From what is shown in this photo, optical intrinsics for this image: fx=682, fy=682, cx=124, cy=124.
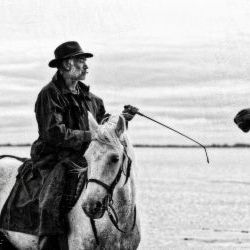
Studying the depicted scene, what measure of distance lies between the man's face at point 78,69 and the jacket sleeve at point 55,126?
32 centimetres

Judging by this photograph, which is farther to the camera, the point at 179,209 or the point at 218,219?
the point at 179,209

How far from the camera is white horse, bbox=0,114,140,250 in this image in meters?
6.81

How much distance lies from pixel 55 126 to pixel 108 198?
1.25 metres

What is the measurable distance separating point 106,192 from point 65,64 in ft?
6.71

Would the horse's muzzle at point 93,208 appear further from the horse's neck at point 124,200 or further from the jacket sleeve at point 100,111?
the jacket sleeve at point 100,111

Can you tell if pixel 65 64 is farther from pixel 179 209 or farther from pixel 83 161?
pixel 179 209

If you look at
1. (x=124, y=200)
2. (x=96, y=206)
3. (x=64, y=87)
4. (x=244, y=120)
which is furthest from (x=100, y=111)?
(x=244, y=120)

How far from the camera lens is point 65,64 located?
8211 millimetres

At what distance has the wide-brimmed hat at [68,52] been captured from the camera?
8117 millimetres

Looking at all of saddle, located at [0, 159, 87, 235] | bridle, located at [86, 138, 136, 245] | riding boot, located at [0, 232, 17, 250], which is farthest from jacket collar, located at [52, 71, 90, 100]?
riding boot, located at [0, 232, 17, 250]

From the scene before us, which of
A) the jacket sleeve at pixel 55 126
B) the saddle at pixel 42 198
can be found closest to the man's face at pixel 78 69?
the jacket sleeve at pixel 55 126

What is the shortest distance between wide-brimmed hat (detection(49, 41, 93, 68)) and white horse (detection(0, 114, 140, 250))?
3.84ft

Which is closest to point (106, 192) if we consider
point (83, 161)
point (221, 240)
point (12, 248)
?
point (83, 161)

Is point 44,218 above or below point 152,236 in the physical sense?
above
